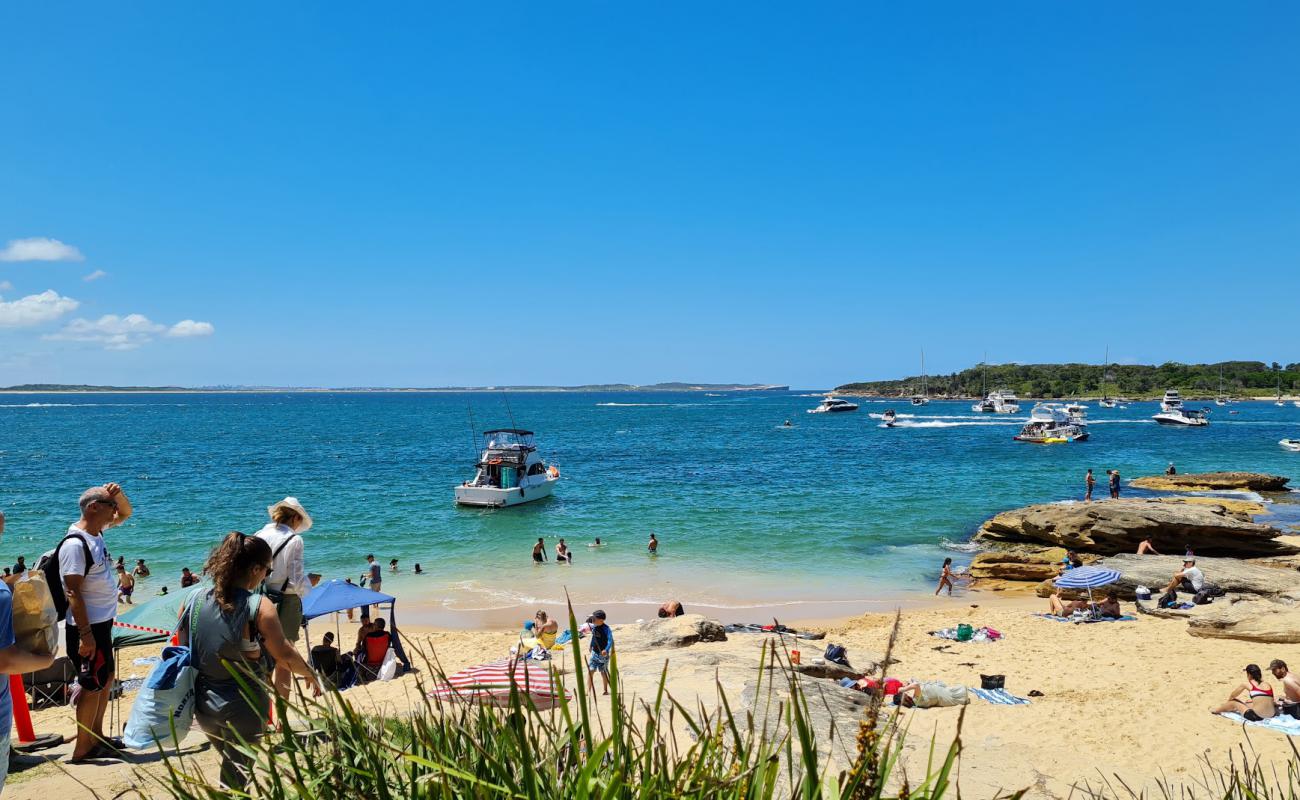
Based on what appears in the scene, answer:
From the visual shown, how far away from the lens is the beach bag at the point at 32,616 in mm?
3541

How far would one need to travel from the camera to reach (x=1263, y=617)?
13570mm

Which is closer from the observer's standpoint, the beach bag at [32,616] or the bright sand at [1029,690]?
the beach bag at [32,616]

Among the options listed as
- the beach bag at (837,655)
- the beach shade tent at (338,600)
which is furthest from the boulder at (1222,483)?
the beach shade tent at (338,600)

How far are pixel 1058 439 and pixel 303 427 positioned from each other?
7974 centimetres

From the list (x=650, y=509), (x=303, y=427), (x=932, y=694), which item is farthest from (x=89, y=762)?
(x=303, y=427)

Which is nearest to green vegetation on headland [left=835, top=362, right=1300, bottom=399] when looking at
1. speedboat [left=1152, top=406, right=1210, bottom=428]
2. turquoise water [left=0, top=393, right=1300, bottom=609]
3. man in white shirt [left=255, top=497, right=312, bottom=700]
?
speedboat [left=1152, top=406, right=1210, bottom=428]

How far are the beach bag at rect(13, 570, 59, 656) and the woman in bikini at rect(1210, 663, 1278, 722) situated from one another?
38.1 ft

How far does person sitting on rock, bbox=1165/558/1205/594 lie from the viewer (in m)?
16.5

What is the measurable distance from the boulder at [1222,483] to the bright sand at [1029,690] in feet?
80.5

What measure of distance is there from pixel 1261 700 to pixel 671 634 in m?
7.97

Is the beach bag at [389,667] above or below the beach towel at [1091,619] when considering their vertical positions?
above

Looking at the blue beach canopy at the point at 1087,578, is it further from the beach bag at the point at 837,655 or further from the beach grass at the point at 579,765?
the beach grass at the point at 579,765

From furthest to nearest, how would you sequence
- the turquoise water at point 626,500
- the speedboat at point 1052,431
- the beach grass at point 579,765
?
the speedboat at point 1052,431 < the turquoise water at point 626,500 < the beach grass at point 579,765

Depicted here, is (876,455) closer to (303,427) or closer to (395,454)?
(395,454)
